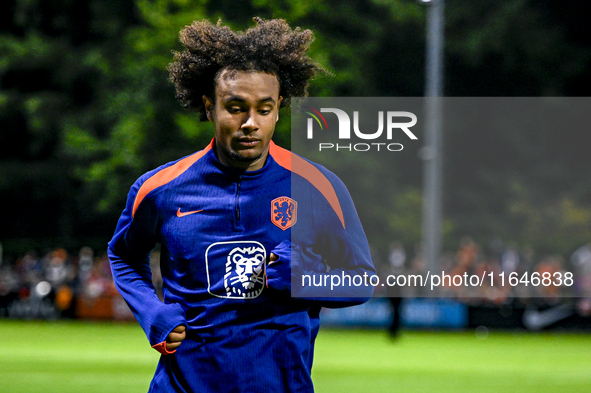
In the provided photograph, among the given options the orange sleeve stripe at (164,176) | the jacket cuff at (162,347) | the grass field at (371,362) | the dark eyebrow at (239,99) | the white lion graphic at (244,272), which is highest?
the dark eyebrow at (239,99)

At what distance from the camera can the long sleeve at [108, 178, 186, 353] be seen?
12.3ft

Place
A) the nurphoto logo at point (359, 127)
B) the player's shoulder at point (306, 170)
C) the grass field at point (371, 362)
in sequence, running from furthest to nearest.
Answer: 1. the grass field at point (371, 362)
2. the nurphoto logo at point (359, 127)
3. the player's shoulder at point (306, 170)

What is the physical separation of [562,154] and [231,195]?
2772 centimetres

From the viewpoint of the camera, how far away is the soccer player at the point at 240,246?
148 inches

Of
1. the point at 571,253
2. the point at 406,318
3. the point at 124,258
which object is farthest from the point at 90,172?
the point at 124,258

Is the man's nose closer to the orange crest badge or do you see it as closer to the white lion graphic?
the orange crest badge

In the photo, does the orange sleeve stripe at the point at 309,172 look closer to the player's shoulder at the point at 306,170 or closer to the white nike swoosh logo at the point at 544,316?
the player's shoulder at the point at 306,170

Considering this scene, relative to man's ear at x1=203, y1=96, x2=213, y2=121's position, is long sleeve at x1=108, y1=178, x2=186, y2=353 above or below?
below

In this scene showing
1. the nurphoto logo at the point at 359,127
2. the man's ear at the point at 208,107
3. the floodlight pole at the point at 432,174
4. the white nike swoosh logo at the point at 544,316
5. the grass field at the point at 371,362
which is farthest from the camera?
the white nike swoosh logo at the point at 544,316

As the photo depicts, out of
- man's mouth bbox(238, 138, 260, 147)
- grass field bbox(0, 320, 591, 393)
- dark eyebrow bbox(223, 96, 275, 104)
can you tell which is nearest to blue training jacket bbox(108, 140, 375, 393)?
man's mouth bbox(238, 138, 260, 147)

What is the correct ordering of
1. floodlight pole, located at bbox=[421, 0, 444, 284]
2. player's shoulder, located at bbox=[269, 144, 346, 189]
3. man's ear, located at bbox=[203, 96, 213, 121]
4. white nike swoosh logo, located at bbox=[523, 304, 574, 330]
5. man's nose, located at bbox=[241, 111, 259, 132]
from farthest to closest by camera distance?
white nike swoosh logo, located at bbox=[523, 304, 574, 330] → floodlight pole, located at bbox=[421, 0, 444, 284] → man's ear, located at bbox=[203, 96, 213, 121] → player's shoulder, located at bbox=[269, 144, 346, 189] → man's nose, located at bbox=[241, 111, 259, 132]

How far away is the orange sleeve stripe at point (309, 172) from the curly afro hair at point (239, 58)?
0.30 metres

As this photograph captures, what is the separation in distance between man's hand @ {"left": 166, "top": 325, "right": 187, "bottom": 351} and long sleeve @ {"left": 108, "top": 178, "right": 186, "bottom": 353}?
0.02 m

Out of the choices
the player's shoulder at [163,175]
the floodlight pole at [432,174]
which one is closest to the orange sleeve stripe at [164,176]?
the player's shoulder at [163,175]
